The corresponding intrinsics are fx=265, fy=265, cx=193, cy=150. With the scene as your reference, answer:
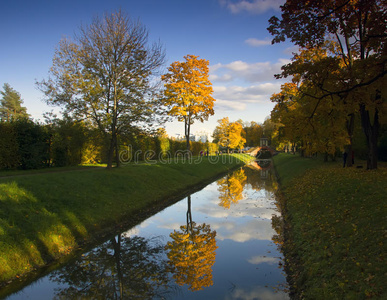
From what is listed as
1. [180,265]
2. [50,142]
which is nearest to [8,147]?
[50,142]

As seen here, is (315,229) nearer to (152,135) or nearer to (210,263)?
(210,263)

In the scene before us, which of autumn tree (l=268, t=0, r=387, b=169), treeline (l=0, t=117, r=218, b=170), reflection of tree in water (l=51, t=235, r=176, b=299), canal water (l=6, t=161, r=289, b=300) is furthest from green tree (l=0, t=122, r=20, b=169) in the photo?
autumn tree (l=268, t=0, r=387, b=169)

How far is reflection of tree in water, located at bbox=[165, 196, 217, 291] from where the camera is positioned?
23.7 feet

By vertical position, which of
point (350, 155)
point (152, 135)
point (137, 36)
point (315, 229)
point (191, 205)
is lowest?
point (191, 205)

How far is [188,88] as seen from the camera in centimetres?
3516

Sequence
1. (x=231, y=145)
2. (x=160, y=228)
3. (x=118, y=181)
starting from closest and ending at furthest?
(x=160, y=228)
(x=118, y=181)
(x=231, y=145)

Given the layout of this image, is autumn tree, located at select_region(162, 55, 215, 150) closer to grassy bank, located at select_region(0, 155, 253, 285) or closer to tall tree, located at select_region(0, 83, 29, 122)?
grassy bank, located at select_region(0, 155, 253, 285)

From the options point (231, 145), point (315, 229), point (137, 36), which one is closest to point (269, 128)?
point (231, 145)

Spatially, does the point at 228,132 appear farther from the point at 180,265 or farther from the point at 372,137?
the point at 180,265

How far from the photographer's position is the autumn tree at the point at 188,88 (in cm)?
3464

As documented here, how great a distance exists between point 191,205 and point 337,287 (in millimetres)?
11572

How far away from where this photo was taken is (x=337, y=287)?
5371 mm

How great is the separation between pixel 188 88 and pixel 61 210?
2722cm

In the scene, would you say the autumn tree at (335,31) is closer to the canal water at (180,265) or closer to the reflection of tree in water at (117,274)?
the canal water at (180,265)
